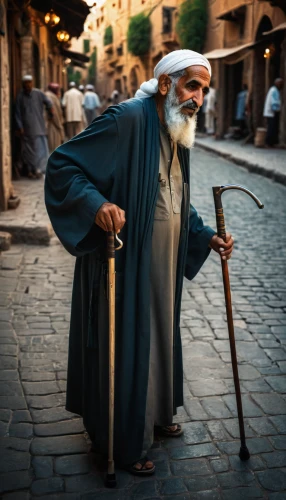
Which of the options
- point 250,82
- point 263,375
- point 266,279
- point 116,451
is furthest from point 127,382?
point 250,82

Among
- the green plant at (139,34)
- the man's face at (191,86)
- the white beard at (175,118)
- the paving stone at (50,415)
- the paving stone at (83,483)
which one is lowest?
the paving stone at (83,483)

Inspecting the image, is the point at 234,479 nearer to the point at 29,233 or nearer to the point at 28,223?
the point at 29,233

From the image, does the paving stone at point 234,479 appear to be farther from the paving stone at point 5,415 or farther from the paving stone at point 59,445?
the paving stone at point 5,415

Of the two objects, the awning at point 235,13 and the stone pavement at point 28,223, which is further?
the awning at point 235,13

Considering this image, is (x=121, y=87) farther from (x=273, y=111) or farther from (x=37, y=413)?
(x=37, y=413)

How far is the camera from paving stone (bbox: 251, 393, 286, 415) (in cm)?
338

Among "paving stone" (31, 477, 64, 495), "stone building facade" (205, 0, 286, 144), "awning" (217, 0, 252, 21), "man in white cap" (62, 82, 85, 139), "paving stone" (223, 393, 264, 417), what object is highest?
"awning" (217, 0, 252, 21)

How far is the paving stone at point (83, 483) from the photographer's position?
2627 millimetres

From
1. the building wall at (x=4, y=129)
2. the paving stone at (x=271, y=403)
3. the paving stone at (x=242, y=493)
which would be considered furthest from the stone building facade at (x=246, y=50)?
the paving stone at (x=242, y=493)

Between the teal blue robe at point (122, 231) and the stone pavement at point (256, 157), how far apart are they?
955 centimetres

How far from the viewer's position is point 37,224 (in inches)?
283

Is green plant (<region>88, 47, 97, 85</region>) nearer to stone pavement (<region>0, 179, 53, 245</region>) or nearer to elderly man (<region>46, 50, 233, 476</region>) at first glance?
stone pavement (<region>0, 179, 53, 245</region>)

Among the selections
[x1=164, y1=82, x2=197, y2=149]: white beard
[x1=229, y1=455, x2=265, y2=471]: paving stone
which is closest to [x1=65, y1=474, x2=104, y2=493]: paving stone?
[x1=229, y1=455, x2=265, y2=471]: paving stone

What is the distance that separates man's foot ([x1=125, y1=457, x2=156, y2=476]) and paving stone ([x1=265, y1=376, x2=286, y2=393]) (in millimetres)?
1175
